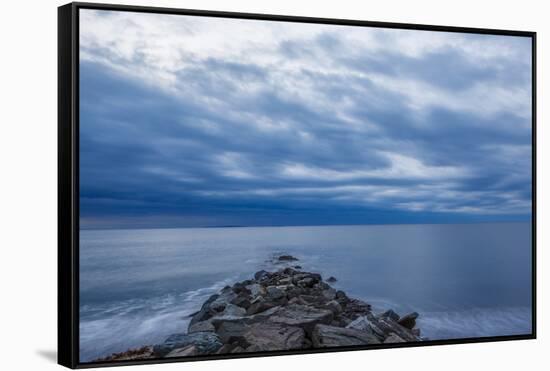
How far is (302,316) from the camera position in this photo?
20.5ft

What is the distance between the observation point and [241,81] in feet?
20.0

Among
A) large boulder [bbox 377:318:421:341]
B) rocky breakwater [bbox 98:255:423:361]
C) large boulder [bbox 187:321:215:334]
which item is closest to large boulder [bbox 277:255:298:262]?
rocky breakwater [bbox 98:255:423:361]

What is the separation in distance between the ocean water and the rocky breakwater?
3.2 inches

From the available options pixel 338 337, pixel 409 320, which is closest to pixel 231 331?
pixel 338 337

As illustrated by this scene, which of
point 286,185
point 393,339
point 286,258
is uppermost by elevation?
point 286,185

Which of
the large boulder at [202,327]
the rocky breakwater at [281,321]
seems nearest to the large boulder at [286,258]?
the rocky breakwater at [281,321]

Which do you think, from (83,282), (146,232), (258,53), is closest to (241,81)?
(258,53)

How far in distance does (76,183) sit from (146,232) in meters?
0.64

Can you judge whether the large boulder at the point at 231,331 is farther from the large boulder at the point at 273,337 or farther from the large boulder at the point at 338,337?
the large boulder at the point at 338,337

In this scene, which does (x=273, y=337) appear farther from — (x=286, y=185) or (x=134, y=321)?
(x=286, y=185)

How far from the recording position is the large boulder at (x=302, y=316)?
6188mm

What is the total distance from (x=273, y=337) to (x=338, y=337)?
0.56 metres

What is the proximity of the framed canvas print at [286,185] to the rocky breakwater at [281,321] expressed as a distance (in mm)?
15

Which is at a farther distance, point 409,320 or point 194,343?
point 409,320
